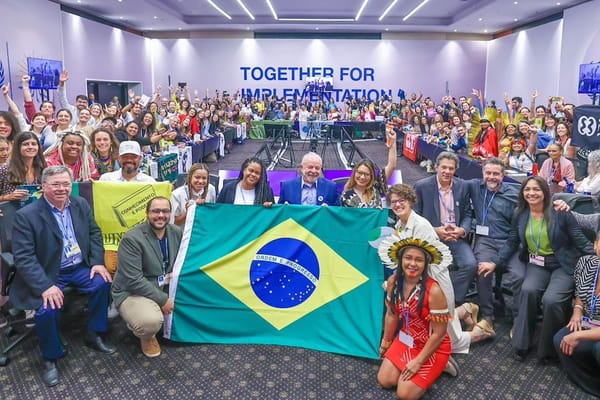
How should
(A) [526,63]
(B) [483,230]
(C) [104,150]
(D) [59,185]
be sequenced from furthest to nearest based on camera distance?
(A) [526,63]
(C) [104,150]
(B) [483,230]
(D) [59,185]

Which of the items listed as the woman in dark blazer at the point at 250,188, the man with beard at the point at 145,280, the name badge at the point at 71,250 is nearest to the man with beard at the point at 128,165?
Answer: the woman in dark blazer at the point at 250,188

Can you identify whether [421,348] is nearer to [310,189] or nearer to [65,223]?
[310,189]

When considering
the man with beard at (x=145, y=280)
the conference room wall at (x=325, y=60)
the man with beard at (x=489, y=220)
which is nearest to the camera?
the man with beard at (x=145, y=280)

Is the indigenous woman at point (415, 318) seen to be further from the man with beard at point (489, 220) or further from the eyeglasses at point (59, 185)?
the eyeglasses at point (59, 185)

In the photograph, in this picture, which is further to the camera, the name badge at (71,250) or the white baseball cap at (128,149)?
the white baseball cap at (128,149)

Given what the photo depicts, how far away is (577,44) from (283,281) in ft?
54.3

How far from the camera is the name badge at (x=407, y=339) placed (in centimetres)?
316

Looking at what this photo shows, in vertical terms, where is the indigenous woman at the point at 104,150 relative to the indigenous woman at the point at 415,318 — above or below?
above

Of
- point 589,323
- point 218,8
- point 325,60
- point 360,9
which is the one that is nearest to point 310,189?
point 589,323

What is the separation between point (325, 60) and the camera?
81.9 feet

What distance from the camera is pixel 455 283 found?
4.15 metres

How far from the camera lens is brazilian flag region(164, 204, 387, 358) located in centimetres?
364

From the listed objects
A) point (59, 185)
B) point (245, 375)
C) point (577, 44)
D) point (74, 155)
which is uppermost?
point (577, 44)

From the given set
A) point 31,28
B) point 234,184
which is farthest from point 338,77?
point 234,184
